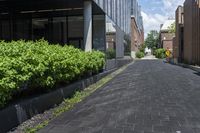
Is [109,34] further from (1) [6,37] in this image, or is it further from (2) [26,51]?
(2) [26,51]

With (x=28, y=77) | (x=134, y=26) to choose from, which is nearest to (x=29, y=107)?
(x=28, y=77)

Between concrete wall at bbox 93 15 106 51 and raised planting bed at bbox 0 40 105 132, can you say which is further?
concrete wall at bbox 93 15 106 51

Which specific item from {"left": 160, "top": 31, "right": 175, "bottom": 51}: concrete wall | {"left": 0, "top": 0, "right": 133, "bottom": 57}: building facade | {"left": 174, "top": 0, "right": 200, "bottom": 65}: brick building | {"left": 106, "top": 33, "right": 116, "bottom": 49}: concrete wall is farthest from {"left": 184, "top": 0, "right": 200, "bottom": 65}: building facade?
{"left": 160, "top": 31, "right": 175, "bottom": 51}: concrete wall


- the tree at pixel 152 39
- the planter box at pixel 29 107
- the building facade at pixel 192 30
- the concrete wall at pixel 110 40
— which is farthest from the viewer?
the tree at pixel 152 39

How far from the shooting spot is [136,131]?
6449mm

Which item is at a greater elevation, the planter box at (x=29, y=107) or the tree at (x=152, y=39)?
the tree at (x=152, y=39)

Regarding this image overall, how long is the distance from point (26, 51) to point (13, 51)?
21.6 inches

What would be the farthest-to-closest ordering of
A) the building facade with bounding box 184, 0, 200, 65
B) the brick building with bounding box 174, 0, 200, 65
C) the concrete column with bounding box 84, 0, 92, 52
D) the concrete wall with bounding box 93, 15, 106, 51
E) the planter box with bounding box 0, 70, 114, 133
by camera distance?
the building facade with bounding box 184, 0, 200, 65, the brick building with bounding box 174, 0, 200, 65, the concrete wall with bounding box 93, 15, 106, 51, the concrete column with bounding box 84, 0, 92, 52, the planter box with bounding box 0, 70, 114, 133

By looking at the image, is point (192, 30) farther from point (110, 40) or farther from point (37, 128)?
point (37, 128)

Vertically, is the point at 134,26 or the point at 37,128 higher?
the point at 134,26

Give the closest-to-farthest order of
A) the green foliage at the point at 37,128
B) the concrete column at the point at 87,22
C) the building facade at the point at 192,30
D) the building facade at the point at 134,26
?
the green foliage at the point at 37,128 < the concrete column at the point at 87,22 < the building facade at the point at 192,30 < the building facade at the point at 134,26

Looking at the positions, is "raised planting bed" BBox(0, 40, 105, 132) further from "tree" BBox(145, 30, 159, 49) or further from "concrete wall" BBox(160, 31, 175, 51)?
"tree" BBox(145, 30, 159, 49)

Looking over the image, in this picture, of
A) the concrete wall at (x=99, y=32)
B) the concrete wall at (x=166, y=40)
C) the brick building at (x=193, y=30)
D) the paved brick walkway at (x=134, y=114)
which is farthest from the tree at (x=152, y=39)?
the paved brick walkway at (x=134, y=114)

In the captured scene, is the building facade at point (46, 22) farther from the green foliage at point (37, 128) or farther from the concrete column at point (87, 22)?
the green foliage at point (37, 128)
